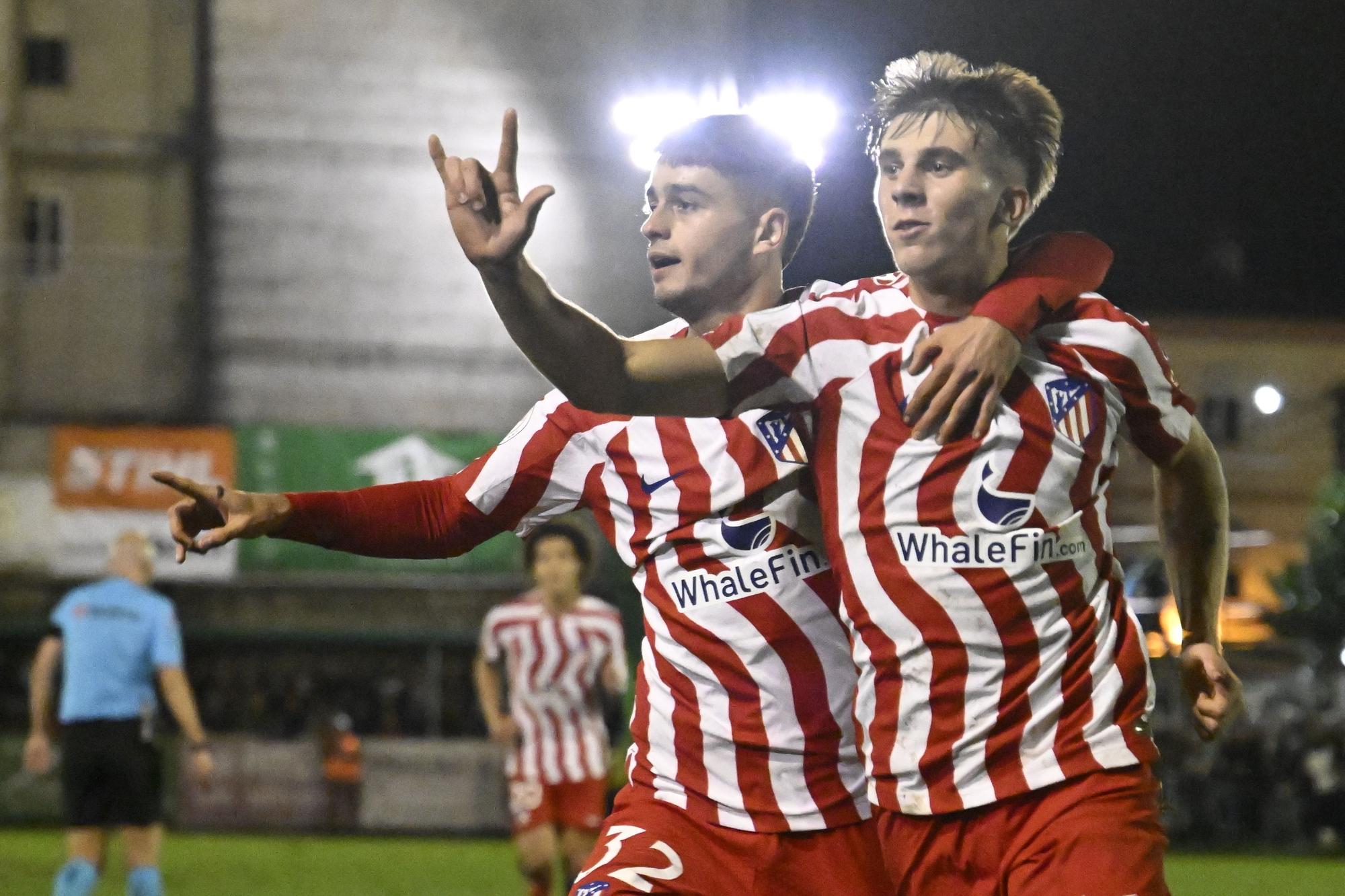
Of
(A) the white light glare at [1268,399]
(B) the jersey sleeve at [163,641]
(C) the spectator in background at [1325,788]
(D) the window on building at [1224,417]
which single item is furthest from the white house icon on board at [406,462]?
(A) the white light glare at [1268,399]

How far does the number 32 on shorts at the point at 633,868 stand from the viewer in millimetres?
3213

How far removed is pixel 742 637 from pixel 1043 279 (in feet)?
2.94

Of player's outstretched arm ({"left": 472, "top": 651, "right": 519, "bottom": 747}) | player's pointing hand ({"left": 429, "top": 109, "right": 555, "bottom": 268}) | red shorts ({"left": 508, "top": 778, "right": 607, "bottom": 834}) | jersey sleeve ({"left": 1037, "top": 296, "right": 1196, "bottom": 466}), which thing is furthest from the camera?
player's outstretched arm ({"left": 472, "top": 651, "right": 519, "bottom": 747})

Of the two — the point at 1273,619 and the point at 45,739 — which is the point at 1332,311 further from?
the point at 45,739

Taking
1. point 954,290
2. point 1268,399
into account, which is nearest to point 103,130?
point 954,290

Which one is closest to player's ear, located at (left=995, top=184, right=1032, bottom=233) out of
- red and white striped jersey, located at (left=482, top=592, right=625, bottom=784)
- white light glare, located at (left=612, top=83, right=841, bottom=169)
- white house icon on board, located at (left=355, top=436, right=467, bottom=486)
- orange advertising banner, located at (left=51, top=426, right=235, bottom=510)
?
red and white striped jersey, located at (left=482, top=592, right=625, bottom=784)

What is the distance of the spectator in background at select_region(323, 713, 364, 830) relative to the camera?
1738cm

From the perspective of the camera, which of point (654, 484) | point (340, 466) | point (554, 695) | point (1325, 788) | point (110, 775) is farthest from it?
point (340, 466)

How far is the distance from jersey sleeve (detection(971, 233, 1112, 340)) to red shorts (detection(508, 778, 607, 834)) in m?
5.32

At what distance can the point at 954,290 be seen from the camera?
3.15 metres

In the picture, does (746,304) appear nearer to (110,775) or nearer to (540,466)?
(540,466)

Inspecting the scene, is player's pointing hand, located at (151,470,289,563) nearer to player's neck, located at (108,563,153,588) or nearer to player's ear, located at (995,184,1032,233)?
player's ear, located at (995,184,1032,233)

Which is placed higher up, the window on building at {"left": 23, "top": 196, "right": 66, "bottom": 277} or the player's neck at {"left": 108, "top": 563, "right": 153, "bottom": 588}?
the window on building at {"left": 23, "top": 196, "right": 66, "bottom": 277}

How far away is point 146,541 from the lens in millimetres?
9055
